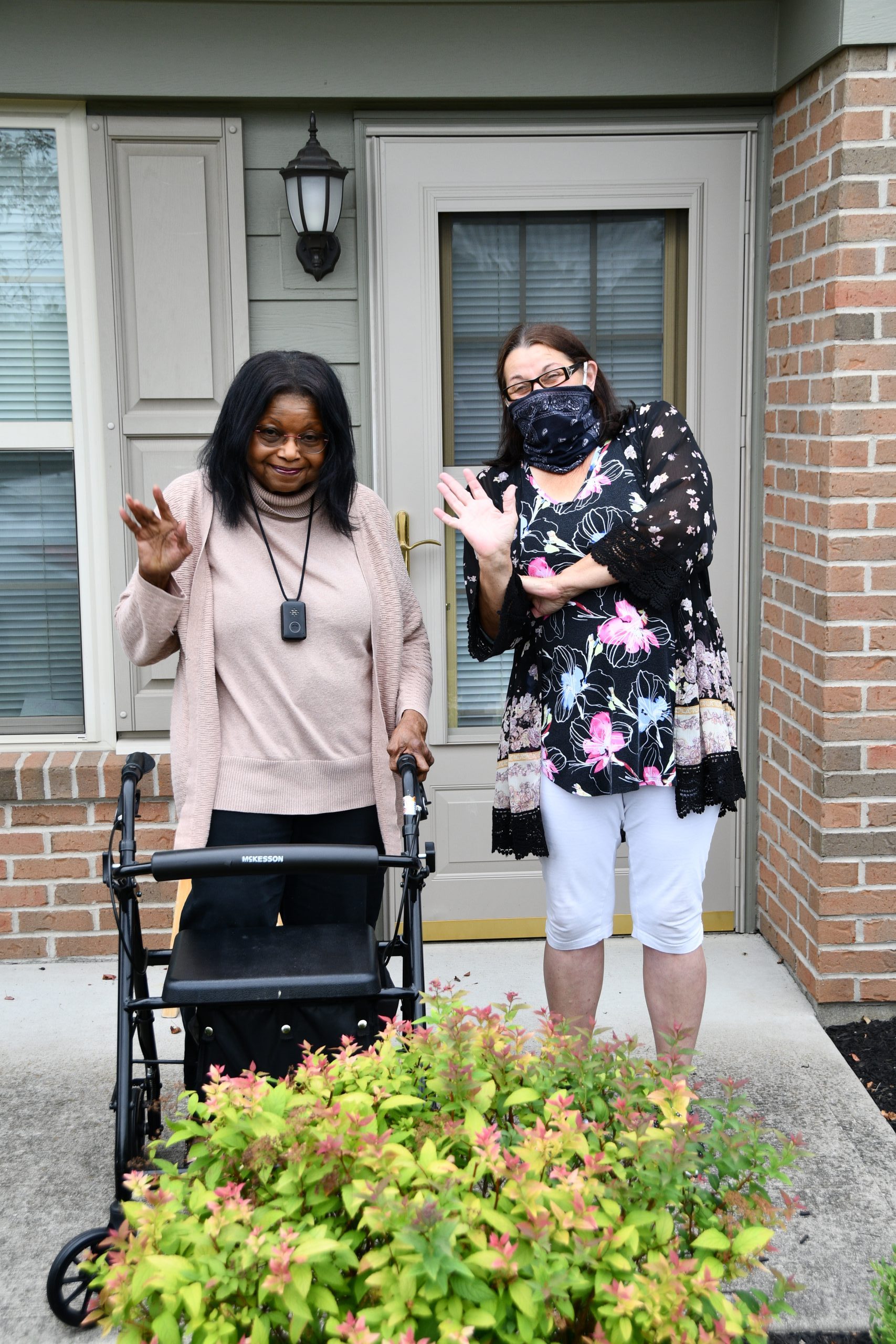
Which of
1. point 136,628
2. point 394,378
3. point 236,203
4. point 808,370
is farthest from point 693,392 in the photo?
point 136,628

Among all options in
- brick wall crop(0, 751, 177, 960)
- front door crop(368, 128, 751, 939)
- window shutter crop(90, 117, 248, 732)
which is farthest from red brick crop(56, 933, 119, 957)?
front door crop(368, 128, 751, 939)

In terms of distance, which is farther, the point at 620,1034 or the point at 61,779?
the point at 61,779

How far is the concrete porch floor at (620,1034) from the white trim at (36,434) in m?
1.60

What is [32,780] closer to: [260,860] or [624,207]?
[260,860]

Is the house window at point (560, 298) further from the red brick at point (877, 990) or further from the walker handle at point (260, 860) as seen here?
the walker handle at point (260, 860)

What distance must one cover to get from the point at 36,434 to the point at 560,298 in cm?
167

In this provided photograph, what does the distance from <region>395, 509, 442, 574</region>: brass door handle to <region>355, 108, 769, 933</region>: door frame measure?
9 cm

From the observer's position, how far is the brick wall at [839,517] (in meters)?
3.27

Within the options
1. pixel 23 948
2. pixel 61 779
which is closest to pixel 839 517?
pixel 61 779

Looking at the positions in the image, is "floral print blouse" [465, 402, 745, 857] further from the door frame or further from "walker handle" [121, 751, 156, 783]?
the door frame

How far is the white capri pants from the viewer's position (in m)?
2.61

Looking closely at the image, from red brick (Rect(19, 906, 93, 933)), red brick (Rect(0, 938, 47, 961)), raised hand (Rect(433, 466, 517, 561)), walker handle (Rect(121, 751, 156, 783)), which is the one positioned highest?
raised hand (Rect(433, 466, 517, 561))

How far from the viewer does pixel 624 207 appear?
152 inches

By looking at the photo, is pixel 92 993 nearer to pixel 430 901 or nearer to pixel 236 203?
pixel 430 901
